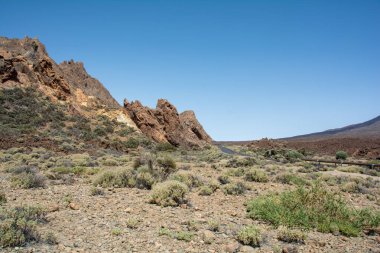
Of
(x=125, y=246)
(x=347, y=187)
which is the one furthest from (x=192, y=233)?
(x=347, y=187)

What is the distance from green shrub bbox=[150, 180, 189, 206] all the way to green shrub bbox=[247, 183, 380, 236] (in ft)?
7.50

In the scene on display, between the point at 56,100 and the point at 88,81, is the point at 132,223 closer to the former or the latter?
the point at 56,100

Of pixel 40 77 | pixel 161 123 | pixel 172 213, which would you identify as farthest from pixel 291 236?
pixel 40 77

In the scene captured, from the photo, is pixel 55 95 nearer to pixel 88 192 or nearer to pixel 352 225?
pixel 88 192

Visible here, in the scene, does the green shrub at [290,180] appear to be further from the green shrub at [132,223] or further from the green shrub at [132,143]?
the green shrub at [132,143]

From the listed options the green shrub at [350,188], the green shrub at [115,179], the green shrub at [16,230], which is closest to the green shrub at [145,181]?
the green shrub at [115,179]

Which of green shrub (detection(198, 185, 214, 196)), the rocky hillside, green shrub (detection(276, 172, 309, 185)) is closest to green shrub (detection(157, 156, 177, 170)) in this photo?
green shrub (detection(198, 185, 214, 196))

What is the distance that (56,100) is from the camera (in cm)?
4672

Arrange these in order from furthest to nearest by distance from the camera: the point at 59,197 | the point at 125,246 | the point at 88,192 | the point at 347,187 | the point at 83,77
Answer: the point at 83,77
the point at 347,187
the point at 88,192
the point at 59,197
the point at 125,246

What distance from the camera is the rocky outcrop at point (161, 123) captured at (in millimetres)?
50781

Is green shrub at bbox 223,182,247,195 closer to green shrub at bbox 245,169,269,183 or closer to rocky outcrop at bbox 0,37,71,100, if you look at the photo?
green shrub at bbox 245,169,269,183

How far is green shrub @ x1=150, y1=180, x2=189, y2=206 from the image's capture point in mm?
10555

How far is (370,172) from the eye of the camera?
2616cm

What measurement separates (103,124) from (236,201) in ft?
119
